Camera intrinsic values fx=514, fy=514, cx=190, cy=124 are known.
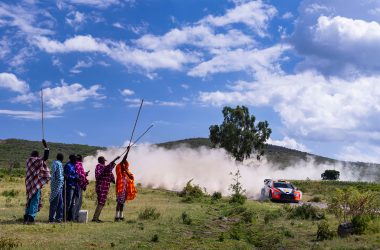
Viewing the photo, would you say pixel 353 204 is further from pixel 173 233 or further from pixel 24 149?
pixel 24 149

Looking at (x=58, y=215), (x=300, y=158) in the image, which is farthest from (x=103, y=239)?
(x=300, y=158)

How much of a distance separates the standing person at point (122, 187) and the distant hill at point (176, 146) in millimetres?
83900

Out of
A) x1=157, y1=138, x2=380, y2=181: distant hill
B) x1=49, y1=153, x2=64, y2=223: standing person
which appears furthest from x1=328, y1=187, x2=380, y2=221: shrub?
x1=157, y1=138, x2=380, y2=181: distant hill

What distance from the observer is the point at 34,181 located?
16.1m

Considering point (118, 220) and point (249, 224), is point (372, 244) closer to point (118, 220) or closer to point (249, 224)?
point (249, 224)

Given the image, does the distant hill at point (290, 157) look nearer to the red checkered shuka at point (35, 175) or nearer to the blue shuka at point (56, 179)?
the blue shuka at point (56, 179)

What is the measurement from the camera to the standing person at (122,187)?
1820cm

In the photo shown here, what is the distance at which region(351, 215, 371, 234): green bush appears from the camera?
1549 cm

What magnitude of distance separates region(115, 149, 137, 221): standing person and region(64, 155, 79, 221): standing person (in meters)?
1.60

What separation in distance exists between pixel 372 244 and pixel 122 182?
8.71 metres

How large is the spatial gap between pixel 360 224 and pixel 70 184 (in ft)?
30.9

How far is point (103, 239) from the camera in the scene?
1400cm

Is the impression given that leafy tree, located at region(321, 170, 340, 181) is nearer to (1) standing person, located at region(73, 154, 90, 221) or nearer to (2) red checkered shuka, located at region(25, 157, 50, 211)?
(1) standing person, located at region(73, 154, 90, 221)

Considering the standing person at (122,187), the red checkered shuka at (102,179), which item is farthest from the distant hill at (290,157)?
the red checkered shuka at (102,179)
